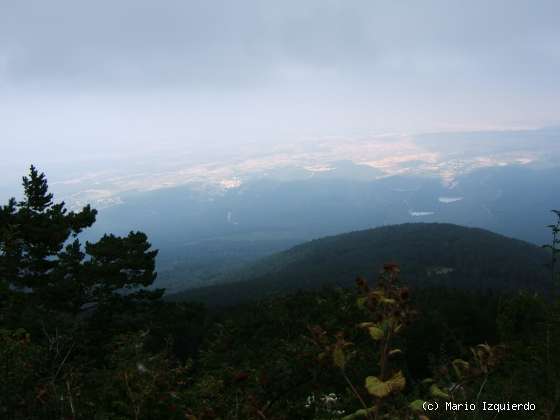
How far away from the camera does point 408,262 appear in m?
101

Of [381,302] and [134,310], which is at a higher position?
[381,302]

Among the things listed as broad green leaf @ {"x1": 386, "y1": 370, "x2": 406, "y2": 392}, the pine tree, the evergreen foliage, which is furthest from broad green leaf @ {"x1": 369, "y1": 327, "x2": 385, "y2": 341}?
the pine tree

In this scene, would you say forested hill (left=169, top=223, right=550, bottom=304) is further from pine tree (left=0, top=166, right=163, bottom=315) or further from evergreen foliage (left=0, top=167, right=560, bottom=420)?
pine tree (left=0, top=166, right=163, bottom=315)

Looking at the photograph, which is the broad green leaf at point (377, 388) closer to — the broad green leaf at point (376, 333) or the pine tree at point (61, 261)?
the broad green leaf at point (376, 333)

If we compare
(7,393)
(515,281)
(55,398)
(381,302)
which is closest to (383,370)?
(381,302)

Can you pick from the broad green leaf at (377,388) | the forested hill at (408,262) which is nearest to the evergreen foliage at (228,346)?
the broad green leaf at (377,388)

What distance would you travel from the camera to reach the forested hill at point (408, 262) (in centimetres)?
7875

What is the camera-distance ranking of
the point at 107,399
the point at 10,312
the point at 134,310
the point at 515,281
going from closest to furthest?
1. the point at 107,399
2. the point at 10,312
3. the point at 134,310
4. the point at 515,281

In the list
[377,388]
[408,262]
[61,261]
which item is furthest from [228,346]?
[408,262]

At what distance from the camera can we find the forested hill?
7875 centimetres

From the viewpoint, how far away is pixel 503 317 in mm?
18547

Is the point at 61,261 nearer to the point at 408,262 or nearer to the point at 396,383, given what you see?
the point at 396,383

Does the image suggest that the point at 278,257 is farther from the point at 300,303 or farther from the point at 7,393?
the point at 7,393

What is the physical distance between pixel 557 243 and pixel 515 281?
90.2 meters
